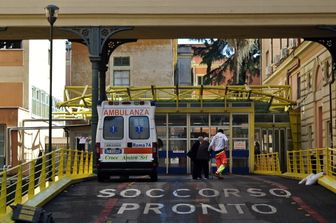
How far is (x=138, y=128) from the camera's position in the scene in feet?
71.8

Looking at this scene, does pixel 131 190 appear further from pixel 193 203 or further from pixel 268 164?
pixel 268 164

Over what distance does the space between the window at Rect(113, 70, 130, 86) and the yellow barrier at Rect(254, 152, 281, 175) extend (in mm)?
19332

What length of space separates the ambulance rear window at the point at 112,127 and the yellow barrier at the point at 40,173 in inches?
51.3

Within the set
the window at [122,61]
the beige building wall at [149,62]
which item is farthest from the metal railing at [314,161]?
the window at [122,61]

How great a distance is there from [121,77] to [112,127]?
106ft

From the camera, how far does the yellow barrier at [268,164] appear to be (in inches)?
1310

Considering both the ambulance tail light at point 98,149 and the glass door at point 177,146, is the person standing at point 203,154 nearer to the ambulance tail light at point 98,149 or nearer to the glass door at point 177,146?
the ambulance tail light at point 98,149

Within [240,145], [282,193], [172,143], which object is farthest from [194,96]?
[282,193]

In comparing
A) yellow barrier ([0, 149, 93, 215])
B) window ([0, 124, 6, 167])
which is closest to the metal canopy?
window ([0, 124, 6, 167])

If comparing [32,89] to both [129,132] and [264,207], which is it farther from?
[264,207]

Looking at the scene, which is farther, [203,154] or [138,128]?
[203,154]

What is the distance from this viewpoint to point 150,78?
5372 centimetres

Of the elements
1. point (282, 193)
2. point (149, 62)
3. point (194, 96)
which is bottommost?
point (282, 193)

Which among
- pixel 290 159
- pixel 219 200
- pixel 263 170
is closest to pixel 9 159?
pixel 263 170
